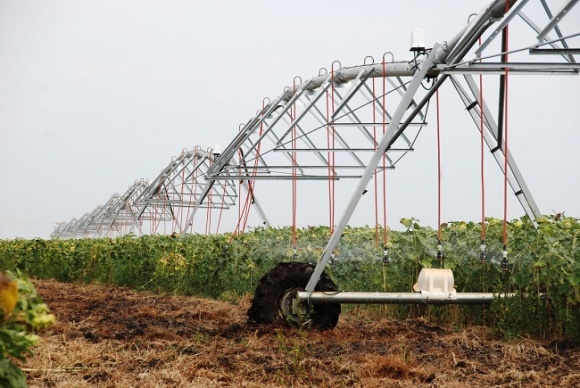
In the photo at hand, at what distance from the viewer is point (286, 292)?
6.86 metres

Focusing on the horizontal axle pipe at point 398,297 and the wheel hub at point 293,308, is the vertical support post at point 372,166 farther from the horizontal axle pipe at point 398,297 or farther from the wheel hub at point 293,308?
the wheel hub at point 293,308

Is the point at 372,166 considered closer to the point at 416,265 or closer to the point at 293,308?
the point at 293,308

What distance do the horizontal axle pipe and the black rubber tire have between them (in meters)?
Answer: 0.16

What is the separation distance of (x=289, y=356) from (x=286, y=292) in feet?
3.99

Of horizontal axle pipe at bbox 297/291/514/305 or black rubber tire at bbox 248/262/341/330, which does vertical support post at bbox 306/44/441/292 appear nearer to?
horizontal axle pipe at bbox 297/291/514/305

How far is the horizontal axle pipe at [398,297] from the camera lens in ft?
21.2

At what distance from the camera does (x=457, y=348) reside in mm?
6148

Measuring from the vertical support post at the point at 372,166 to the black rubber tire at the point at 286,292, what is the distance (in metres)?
0.20

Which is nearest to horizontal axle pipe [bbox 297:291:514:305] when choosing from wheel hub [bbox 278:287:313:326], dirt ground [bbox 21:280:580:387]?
wheel hub [bbox 278:287:313:326]

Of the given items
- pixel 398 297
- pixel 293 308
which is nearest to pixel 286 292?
pixel 293 308

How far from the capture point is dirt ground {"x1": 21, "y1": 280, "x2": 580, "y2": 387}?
511 cm

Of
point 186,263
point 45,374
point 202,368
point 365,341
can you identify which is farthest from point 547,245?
point 186,263

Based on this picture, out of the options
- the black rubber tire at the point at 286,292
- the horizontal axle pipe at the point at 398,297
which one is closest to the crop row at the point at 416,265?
the horizontal axle pipe at the point at 398,297

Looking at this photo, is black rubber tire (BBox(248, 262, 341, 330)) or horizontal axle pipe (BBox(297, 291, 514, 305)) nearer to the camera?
horizontal axle pipe (BBox(297, 291, 514, 305))
